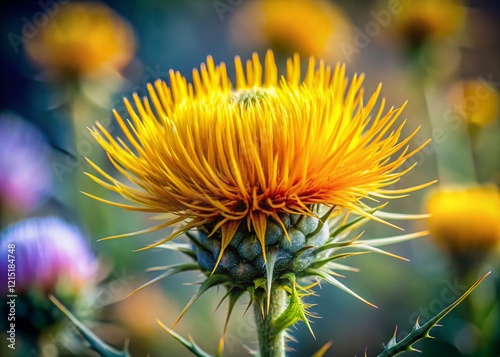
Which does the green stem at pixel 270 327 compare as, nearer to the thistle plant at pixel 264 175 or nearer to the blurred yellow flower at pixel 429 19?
the thistle plant at pixel 264 175

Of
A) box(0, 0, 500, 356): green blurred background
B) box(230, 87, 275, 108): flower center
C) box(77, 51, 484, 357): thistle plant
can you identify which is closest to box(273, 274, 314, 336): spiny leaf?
box(77, 51, 484, 357): thistle plant

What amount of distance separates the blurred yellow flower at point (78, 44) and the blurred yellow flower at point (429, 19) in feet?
7.34

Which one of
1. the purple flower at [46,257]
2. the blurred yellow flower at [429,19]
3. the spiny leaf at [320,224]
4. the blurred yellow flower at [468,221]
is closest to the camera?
the spiny leaf at [320,224]

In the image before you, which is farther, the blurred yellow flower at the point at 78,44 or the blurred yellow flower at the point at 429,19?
the blurred yellow flower at the point at 429,19

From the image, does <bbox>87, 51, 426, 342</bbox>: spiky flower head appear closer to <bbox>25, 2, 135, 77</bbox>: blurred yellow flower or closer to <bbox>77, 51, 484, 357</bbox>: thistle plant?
<bbox>77, 51, 484, 357</bbox>: thistle plant

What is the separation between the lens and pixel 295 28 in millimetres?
4828

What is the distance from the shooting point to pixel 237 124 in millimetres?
1805

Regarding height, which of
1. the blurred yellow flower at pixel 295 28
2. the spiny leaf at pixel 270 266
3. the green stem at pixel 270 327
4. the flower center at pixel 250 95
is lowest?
the green stem at pixel 270 327

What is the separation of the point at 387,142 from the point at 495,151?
314 centimetres

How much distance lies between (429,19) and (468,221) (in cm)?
186

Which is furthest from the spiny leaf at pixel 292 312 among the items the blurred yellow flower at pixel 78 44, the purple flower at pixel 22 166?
the blurred yellow flower at pixel 78 44

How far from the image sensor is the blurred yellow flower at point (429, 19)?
4.55 meters

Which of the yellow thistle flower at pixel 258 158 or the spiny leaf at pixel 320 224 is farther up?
the yellow thistle flower at pixel 258 158

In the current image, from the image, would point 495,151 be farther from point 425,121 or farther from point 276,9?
point 276,9
